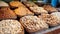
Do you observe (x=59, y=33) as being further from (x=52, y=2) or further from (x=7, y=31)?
(x=52, y=2)

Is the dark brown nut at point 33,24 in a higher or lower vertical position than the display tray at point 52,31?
higher

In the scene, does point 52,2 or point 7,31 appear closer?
point 7,31

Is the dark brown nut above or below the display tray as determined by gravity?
above

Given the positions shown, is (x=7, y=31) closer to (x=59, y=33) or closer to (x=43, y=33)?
(x=43, y=33)

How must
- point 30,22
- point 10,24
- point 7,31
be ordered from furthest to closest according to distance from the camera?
point 30,22
point 10,24
point 7,31

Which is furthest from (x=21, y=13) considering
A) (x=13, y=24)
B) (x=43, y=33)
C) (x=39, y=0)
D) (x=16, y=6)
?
(x=39, y=0)

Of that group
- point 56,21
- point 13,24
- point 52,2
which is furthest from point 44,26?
point 52,2

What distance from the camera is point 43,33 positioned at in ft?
4.06

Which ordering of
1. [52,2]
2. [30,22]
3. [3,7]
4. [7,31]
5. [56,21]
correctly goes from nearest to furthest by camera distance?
[7,31]
[30,22]
[56,21]
[3,7]
[52,2]

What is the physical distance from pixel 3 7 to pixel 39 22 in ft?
1.76

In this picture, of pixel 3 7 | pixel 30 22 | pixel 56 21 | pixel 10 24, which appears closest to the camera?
pixel 10 24

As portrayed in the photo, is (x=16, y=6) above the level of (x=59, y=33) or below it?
above

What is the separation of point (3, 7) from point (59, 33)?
2.47ft

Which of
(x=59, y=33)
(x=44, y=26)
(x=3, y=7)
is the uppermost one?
(x=3, y=7)
